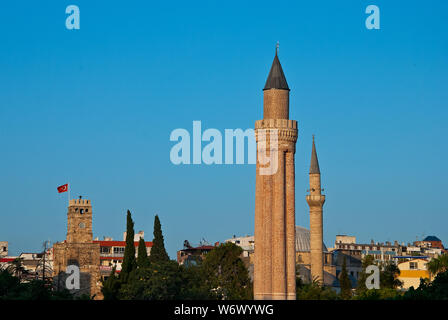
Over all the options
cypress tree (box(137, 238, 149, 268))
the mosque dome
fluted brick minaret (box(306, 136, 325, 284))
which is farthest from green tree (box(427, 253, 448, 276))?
cypress tree (box(137, 238, 149, 268))

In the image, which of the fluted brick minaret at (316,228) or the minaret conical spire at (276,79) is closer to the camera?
the minaret conical spire at (276,79)

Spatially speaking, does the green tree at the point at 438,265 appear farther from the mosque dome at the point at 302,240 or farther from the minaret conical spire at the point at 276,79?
the mosque dome at the point at 302,240

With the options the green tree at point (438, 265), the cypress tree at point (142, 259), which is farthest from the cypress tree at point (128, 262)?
the green tree at point (438, 265)

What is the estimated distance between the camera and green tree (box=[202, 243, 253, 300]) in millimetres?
80750

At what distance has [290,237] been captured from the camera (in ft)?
222

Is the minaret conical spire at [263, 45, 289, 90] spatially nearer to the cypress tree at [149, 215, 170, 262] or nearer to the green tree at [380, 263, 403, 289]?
the cypress tree at [149, 215, 170, 262]

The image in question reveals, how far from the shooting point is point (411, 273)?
331ft

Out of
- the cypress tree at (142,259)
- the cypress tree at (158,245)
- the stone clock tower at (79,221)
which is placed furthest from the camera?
the stone clock tower at (79,221)

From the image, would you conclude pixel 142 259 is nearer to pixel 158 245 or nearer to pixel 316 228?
pixel 158 245

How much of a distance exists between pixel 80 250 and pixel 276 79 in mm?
→ 29262

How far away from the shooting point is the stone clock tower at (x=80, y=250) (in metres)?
84.8

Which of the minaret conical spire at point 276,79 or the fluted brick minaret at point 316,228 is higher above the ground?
the minaret conical spire at point 276,79

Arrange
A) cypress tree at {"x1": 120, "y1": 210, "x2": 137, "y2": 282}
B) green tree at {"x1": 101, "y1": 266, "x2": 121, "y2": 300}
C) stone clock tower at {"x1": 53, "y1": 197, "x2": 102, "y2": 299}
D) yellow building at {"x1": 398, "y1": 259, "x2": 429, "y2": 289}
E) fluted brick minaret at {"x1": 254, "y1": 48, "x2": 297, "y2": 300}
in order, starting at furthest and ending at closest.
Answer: yellow building at {"x1": 398, "y1": 259, "x2": 429, "y2": 289}
stone clock tower at {"x1": 53, "y1": 197, "x2": 102, "y2": 299}
cypress tree at {"x1": 120, "y1": 210, "x2": 137, "y2": 282}
green tree at {"x1": 101, "y1": 266, "x2": 121, "y2": 300}
fluted brick minaret at {"x1": 254, "y1": 48, "x2": 297, "y2": 300}
